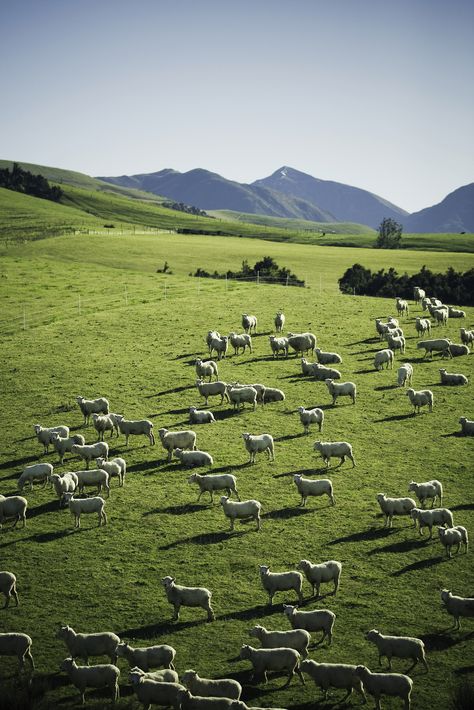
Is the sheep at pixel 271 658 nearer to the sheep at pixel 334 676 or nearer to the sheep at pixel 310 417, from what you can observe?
the sheep at pixel 334 676

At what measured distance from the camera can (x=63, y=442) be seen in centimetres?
2938

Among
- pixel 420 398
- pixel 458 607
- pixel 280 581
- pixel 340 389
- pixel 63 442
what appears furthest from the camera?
pixel 340 389

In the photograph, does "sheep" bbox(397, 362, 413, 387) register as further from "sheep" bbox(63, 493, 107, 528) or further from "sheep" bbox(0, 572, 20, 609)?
"sheep" bbox(0, 572, 20, 609)

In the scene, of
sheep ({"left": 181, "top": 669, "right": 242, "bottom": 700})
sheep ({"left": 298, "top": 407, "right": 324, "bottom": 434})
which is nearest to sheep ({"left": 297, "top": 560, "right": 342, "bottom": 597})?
sheep ({"left": 181, "top": 669, "right": 242, "bottom": 700})

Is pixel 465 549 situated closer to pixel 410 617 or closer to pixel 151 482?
pixel 410 617

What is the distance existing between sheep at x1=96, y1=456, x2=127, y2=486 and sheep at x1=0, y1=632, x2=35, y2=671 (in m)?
10.5

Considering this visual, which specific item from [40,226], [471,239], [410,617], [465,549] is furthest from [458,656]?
[471,239]

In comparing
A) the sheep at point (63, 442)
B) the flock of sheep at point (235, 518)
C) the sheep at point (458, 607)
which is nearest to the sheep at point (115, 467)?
the flock of sheep at point (235, 518)

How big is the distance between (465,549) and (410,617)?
437 centimetres

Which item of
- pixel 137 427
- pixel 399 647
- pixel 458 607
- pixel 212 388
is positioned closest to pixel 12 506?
pixel 137 427

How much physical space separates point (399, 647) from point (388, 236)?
526 ft

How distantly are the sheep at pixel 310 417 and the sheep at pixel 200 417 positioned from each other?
444 cm

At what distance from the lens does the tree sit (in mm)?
161000

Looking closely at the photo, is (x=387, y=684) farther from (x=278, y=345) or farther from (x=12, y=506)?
(x=278, y=345)
